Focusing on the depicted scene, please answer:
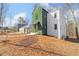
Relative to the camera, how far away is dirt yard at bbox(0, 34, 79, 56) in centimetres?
288

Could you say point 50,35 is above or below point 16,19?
below

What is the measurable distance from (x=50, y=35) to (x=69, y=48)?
28 centimetres

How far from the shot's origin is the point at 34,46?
293cm

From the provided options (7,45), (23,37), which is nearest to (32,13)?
(23,37)

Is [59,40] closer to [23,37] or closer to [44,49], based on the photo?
[44,49]

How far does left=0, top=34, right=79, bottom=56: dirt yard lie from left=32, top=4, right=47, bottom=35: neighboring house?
79mm

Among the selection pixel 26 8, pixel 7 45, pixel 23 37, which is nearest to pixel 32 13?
pixel 26 8

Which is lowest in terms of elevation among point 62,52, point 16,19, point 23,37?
point 62,52

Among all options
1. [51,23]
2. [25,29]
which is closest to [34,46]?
[25,29]

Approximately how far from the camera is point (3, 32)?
2.94m

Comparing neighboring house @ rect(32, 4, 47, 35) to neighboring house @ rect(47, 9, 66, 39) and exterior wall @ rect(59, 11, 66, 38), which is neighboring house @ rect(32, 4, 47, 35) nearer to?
neighboring house @ rect(47, 9, 66, 39)

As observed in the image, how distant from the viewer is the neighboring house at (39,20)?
292cm

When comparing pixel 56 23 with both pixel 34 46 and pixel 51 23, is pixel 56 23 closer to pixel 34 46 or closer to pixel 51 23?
pixel 51 23

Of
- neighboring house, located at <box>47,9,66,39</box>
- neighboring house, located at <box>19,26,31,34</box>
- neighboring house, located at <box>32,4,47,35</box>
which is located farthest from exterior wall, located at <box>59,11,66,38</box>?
neighboring house, located at <box>19,26,31,34</box>
